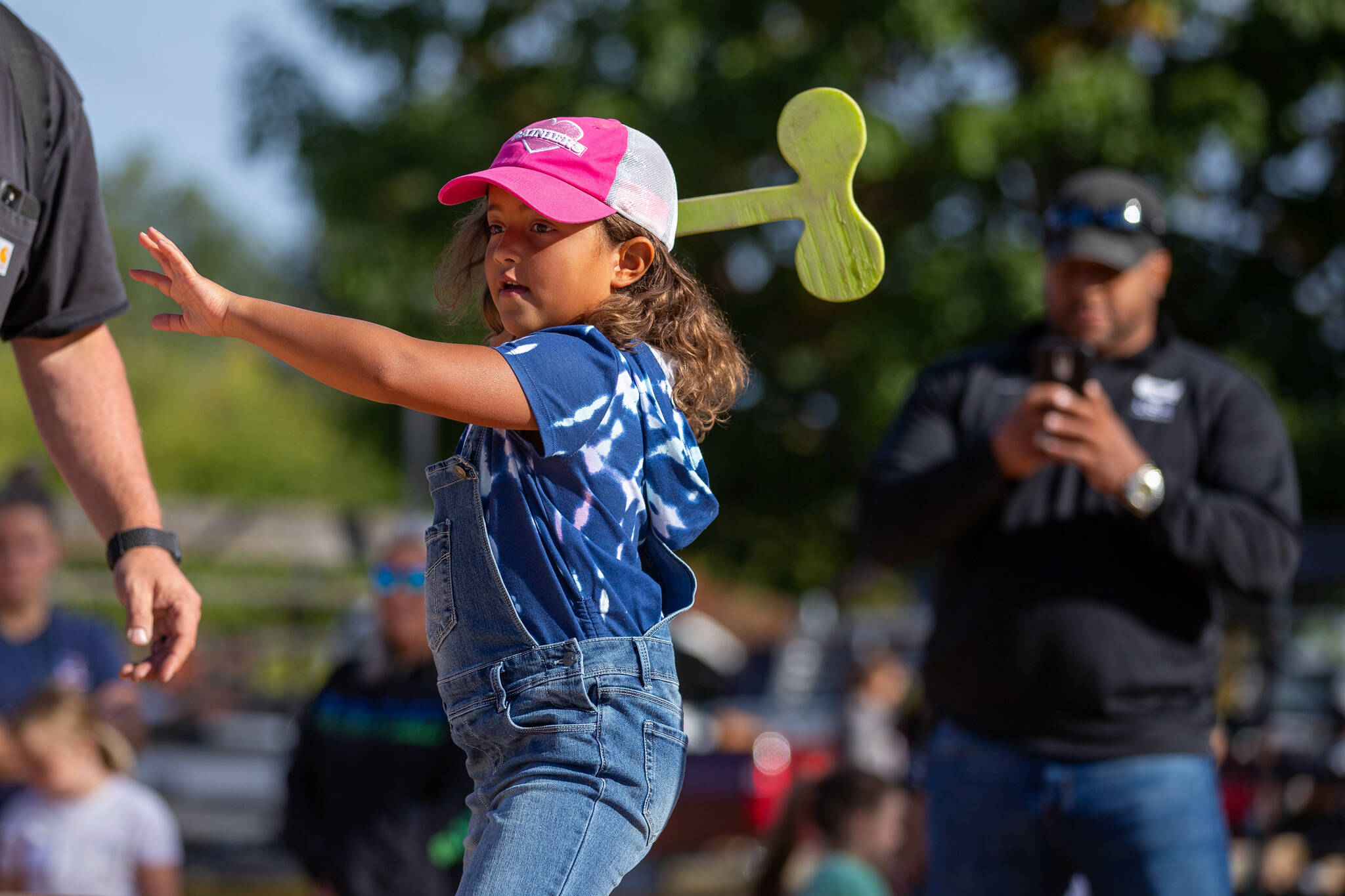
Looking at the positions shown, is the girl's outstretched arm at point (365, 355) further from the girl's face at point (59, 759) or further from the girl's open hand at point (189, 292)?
the girl's face at point (59, 759)

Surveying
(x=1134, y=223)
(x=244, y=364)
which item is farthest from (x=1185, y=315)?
(x=244, y=364)

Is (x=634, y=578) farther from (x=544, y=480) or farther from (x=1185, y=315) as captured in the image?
(x=1185, y=315)

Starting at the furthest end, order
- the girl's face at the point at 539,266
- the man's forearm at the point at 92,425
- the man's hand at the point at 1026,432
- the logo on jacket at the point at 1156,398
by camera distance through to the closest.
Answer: the logo on jacket at the point at 1156,398 < the man's hand at the point at 1026,432 < the man's forearm at the point at 92,425 < the girl's face at the point at 539,266

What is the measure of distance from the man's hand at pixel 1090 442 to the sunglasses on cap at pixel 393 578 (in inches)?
88.1

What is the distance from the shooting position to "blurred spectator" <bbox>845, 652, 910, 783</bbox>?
1005cm

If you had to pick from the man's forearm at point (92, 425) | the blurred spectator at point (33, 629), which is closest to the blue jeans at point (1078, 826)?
the man's forearm at point (92, 425)

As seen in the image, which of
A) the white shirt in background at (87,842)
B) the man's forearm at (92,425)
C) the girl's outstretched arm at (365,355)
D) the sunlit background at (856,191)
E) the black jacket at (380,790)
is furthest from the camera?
the sunlit background at (856,191)

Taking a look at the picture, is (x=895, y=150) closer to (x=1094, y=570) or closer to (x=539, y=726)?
(x=1094, y=570)

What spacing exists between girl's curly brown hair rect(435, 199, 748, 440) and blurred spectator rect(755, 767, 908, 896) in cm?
316

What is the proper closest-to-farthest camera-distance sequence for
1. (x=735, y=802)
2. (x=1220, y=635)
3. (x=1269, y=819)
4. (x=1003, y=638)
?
(x=1003, y=638) < (x=1220, y=635) < (x=1269, y=819) < (x=735, y=802)

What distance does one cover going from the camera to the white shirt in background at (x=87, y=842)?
186 inches

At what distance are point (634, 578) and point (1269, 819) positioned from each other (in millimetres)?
5238

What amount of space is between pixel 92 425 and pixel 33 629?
3.06 m

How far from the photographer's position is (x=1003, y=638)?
2779 mm
